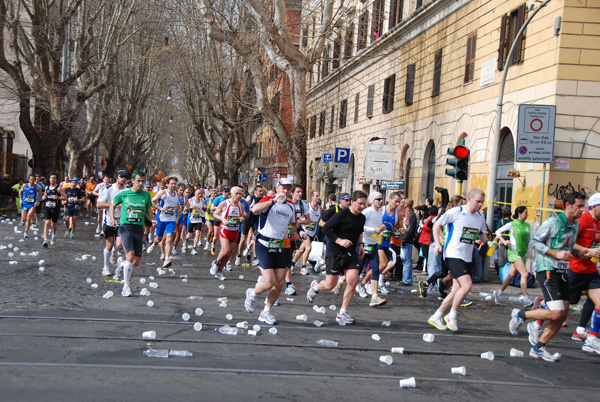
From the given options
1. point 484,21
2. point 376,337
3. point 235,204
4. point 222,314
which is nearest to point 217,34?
Answer: point 484,21

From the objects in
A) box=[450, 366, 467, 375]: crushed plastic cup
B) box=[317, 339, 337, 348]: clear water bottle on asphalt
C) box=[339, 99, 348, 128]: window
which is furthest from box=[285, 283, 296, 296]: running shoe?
A: box=[339, 99, 348, 128]: window

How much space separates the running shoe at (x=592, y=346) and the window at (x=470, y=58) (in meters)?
13.6

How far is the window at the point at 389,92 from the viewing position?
2778 centimetres

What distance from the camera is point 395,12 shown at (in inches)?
1086

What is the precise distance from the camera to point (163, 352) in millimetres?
6336

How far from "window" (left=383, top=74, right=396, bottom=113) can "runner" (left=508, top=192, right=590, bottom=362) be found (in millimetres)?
20381

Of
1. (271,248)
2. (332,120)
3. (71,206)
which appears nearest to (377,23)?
(332,120)

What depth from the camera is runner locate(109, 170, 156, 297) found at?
10.3m

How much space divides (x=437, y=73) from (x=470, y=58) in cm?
276

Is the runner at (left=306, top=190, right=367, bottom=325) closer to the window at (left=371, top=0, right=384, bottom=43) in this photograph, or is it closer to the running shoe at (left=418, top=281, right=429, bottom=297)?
the running shoe at (left=418, top=281, right=429, bottom=297)

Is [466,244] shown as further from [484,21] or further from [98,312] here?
[484,21]

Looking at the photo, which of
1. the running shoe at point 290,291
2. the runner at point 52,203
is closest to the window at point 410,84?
the runner at point 52,203

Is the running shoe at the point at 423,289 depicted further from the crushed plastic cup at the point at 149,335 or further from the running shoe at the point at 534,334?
the crushed plastic cup at the point at 149,335

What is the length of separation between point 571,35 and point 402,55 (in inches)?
454
